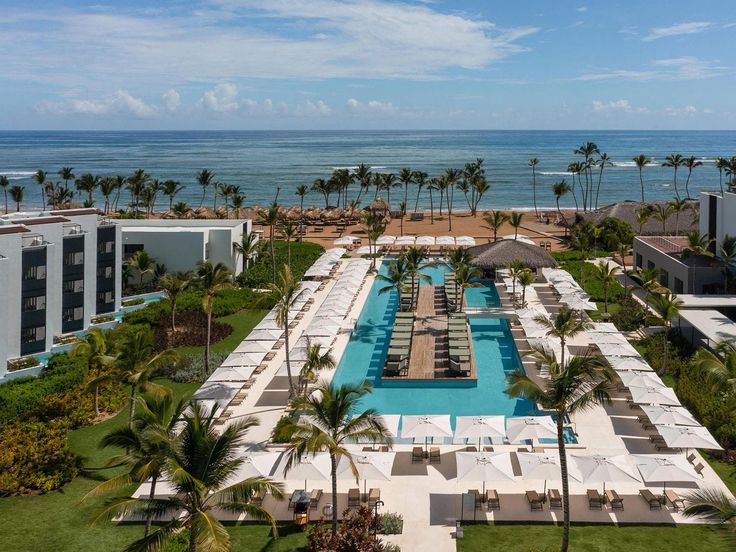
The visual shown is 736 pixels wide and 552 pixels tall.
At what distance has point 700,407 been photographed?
22484 millimetres

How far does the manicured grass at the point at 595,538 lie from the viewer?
51.7 feet

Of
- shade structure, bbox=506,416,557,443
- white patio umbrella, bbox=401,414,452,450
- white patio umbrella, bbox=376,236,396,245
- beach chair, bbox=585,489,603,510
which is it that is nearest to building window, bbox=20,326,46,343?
white patio umbrella, bbox=401,414,452,450

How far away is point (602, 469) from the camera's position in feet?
57.4

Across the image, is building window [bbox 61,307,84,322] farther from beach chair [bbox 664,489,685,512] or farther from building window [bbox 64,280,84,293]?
beach chair [bbox 664,489,685,512]

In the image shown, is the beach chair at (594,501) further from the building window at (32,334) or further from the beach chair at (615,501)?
the building window at (32,334)

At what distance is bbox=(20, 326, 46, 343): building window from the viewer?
28.8 metres

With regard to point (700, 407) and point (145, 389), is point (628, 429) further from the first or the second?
point (145, 389)

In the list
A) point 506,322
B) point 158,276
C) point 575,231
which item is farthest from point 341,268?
point 575,231

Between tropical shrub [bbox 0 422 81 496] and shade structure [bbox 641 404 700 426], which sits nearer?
tropical shrub [bbox 0 422 81 496]

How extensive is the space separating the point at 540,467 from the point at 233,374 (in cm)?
1201

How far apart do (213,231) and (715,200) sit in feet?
106

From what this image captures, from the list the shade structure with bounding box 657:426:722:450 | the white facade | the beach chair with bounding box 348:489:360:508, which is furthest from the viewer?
the white facade

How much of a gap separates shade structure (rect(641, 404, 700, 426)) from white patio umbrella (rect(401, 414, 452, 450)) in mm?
6621

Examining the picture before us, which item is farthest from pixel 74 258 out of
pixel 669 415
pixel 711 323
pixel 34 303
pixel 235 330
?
pixel 711 323
